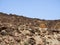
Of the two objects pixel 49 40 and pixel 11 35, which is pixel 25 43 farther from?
pixel 49 40

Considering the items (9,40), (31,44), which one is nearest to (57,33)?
Answer: (31,44)

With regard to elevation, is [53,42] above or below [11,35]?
→ below

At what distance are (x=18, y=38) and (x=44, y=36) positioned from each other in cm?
313

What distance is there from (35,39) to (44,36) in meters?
1.56

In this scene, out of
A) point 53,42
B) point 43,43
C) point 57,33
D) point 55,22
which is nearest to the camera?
point 43,43

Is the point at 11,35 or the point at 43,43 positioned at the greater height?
the point at 11,35

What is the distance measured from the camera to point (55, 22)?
2662cm

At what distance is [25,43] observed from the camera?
39.9 feet

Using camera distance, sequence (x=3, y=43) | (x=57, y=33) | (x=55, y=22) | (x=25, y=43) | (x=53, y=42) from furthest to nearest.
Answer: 1. (x=55, y=22)
2. (x=57, y=33)
3. (x=53, y=42)
4. (x=25, y=43)
5. (x=3, y=43)

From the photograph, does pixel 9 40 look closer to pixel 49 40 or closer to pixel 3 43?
pixel 3 43

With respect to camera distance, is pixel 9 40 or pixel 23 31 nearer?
pixel 9 40

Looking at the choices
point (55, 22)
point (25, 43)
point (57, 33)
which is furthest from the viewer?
point (55, 22)

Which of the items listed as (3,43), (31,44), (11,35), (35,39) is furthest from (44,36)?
(3,43)

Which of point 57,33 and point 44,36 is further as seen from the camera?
point 57,33
